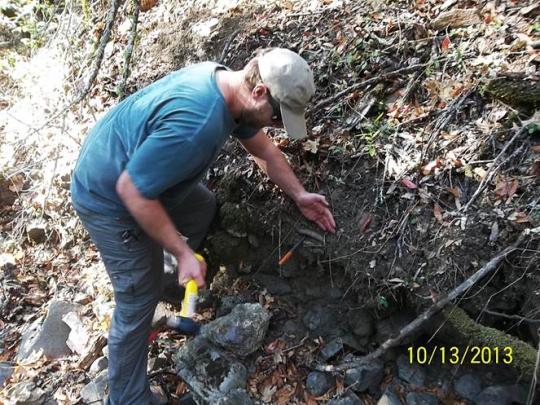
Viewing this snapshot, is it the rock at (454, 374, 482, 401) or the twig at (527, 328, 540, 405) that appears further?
the rock at (454, 374, 482, 401)

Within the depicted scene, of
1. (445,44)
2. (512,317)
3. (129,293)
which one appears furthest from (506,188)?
(129,293)

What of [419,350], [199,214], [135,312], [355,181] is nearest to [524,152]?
[355,181]

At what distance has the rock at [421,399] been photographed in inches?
136

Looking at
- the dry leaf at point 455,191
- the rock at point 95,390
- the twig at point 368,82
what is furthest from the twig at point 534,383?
the rock at point 95,390

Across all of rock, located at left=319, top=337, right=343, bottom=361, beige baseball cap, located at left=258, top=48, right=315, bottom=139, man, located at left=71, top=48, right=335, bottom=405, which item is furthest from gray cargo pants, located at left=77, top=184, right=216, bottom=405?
rock, located at left=319, top=337, right=343, bottom=361

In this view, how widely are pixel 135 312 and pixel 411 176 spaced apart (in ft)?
7.21

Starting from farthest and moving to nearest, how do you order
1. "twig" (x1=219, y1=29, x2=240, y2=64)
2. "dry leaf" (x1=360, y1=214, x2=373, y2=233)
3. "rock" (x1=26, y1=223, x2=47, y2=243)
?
"rock" (x1=26, y1=223, x2=47, y2=243)
"twig" (x1=219, y1=29, x2=240, y2=64)
"dry leaf" (x1=360, y1=214, x2=373, y2=233)

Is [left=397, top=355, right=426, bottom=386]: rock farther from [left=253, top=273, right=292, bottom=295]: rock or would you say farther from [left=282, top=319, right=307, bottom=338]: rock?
[left=253, top=273, right=292, bottom=295]: rock

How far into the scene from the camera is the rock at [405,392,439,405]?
3.45 meters

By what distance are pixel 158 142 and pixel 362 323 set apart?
2.19 m

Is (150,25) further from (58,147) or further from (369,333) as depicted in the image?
(369,333)
